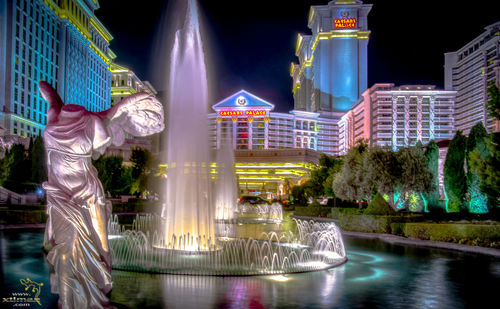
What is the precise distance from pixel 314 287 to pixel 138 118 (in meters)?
5.57

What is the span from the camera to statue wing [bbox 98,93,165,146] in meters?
7.27

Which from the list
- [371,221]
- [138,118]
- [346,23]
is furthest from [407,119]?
[138,118]

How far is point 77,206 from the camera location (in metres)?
6.50

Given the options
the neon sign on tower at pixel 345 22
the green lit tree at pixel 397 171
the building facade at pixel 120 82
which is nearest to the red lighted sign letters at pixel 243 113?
the building facade at pixel 120 82

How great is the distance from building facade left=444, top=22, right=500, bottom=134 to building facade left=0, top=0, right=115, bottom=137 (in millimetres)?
99379

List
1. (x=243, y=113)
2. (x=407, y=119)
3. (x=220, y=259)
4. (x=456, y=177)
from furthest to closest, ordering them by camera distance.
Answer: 1. (x=243, y=113)
2. (x=407, y=119)
3. (x=456, y=177)
4. (x=220, y=259)

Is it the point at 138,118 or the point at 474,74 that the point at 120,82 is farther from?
the point at 138,118

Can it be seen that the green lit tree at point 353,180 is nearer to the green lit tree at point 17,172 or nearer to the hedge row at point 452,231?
the hedge row at point 452,231

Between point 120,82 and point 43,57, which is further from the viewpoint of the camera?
point 120,82

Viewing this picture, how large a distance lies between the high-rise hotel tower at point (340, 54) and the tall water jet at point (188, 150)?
132254 millimetres

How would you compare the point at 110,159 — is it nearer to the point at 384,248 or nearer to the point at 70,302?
the point at 384,248

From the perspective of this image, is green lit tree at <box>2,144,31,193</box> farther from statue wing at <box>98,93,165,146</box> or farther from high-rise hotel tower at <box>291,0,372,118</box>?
high-rise hotel tower at <box>291,0,372,118</box>

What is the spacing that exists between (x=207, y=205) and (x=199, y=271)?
328cm

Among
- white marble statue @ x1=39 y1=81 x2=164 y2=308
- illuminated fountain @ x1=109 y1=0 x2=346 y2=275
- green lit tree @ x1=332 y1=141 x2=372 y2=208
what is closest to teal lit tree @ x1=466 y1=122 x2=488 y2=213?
green lit tree @ x1=332 y1=141 x2=372 y2=208
